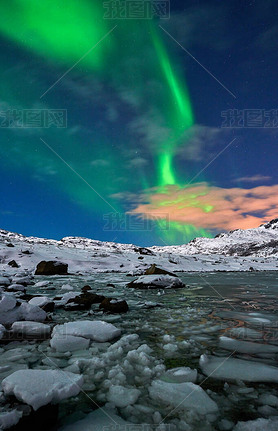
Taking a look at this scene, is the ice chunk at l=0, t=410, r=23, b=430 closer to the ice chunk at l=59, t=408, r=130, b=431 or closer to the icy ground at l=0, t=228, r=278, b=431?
the icy ground at l=0, t=228, r=278, b=431

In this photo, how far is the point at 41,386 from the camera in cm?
220

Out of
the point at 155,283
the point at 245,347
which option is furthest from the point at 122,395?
the point at 155,283

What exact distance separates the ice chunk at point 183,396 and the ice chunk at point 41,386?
29.7 inches

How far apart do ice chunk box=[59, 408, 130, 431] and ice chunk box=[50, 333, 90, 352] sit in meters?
1.65

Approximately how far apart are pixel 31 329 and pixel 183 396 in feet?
10.0

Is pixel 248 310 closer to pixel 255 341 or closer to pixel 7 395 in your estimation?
pixel 255 341

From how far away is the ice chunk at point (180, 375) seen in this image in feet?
8.66

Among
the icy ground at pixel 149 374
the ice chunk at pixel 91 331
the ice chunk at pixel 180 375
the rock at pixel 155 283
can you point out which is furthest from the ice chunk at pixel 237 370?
the rock at pixel 155 283

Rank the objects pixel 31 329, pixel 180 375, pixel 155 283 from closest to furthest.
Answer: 1. pixel 180 375
2. pixel 31 329
3. pixel 155 283

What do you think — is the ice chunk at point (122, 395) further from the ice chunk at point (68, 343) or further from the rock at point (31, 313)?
the rock at point (31, 313)

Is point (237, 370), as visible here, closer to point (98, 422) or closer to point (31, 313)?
point (98, 422)

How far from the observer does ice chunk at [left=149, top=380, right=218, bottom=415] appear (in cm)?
214

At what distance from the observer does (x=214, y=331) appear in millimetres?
4543

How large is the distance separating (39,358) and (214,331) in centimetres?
293
